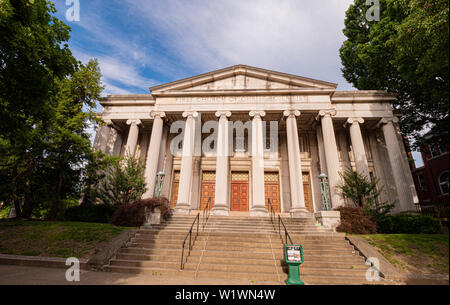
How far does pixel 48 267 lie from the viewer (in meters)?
8.24

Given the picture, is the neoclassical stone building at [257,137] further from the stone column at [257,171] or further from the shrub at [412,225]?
the shrub at [412,225]

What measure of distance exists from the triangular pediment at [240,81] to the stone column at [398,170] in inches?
235

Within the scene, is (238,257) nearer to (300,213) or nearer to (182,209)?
(300,213)

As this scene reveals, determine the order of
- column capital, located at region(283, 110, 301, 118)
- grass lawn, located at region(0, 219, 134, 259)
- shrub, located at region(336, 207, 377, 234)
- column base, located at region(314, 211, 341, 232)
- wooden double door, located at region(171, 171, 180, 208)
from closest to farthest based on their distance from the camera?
1. grass lawn, located at region(0, 219, 134, 259)
2. shrub, located at region(336, 207, 377, 234)
3. column base, located at region(314, 211, 341, 232)
4. column capital, located at region(283, 110, 301, 118)
5. wooden double door, located at region(171, 171, 180, 208)

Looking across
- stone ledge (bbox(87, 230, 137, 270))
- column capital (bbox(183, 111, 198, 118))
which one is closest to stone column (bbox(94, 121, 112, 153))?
column capital (bbox(183, 111, 198, 118))

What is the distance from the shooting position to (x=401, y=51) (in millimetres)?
11977

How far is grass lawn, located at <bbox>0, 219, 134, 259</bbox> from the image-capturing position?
9.38 meters

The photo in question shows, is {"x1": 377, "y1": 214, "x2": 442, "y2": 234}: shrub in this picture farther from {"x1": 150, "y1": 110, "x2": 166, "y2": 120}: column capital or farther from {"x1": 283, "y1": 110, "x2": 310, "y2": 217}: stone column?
{"x1": 150, "y1": 110, "x2": 166, "y2": 120}: column capital

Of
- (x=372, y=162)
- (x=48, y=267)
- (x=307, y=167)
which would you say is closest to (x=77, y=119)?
(x=48, y=267)

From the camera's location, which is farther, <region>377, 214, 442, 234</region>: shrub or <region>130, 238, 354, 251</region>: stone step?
<region>377, 214, 442, 234</region>: shrub

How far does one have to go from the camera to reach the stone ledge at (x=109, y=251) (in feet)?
26.9

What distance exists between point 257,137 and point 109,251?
11415 mm

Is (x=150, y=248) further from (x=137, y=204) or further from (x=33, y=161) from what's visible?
(x=33, y=161)

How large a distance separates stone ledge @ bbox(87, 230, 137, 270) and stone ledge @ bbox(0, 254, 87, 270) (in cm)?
30
